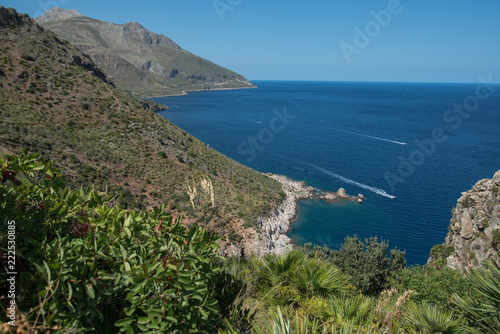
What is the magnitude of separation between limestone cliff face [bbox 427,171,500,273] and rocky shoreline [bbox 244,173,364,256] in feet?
39.4

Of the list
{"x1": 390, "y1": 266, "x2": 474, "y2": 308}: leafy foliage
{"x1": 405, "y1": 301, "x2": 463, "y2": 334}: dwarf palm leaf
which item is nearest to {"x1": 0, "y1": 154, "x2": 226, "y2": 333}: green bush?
{"x1": 405, "y1": 301, "x2": 463, "y2": 334}: dwarf palm leaf

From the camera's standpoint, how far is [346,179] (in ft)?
176

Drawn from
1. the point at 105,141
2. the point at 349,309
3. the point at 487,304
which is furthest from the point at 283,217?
the point at 487,304

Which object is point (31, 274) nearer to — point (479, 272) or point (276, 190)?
point (479, 272)

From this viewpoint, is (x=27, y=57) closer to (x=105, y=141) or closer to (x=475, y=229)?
(x=105, y=141)

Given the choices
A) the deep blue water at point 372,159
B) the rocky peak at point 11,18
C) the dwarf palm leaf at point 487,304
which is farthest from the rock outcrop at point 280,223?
the rocky peak at point 11,18

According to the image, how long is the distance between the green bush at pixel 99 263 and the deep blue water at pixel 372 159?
1340 inches

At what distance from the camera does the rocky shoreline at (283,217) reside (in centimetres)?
2912

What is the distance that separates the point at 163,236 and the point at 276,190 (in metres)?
39.2

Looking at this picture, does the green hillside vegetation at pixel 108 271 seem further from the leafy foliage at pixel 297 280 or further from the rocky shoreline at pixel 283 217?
the rocky shoreline at pixel 283 217

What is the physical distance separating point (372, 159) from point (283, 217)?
33180mm

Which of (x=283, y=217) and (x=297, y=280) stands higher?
(x=297, y=280)

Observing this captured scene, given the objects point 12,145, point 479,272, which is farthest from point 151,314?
point 12,145

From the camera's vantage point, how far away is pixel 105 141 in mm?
30266
